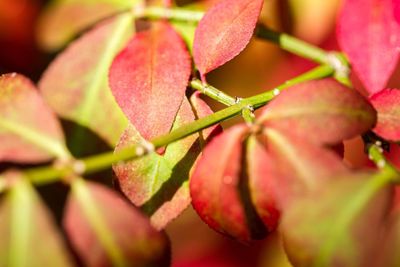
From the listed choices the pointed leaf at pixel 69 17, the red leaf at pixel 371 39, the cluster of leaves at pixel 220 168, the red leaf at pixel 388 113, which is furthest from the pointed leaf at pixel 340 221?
the pointed leaf at pixel 69 17

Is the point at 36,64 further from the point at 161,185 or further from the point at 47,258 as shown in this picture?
the point at 47,258

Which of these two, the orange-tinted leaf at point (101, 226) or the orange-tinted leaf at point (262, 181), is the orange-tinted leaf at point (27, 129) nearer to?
the orange-tinted leaf at point (101, 226)

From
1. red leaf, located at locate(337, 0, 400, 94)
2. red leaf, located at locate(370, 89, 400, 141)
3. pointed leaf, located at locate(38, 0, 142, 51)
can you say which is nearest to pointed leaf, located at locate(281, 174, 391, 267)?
red leaf, located at locate(370, 89, 400, 141)

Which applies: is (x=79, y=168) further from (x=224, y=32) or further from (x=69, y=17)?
(x=69, y=17)

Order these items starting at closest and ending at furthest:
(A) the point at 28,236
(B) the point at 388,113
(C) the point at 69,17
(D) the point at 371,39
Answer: (A) the point at 28,236 → (B) the point at 388,113 → (D) the point at 371,39 → (C) the point at 69,17

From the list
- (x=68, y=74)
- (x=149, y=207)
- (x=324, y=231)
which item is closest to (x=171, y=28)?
(x=68, y=74)

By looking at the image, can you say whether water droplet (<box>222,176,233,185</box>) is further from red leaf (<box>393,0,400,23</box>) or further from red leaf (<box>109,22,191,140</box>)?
red leaf (<box>393,0,400,23</box>)

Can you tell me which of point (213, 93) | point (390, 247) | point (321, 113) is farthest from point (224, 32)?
point (390, 247)
